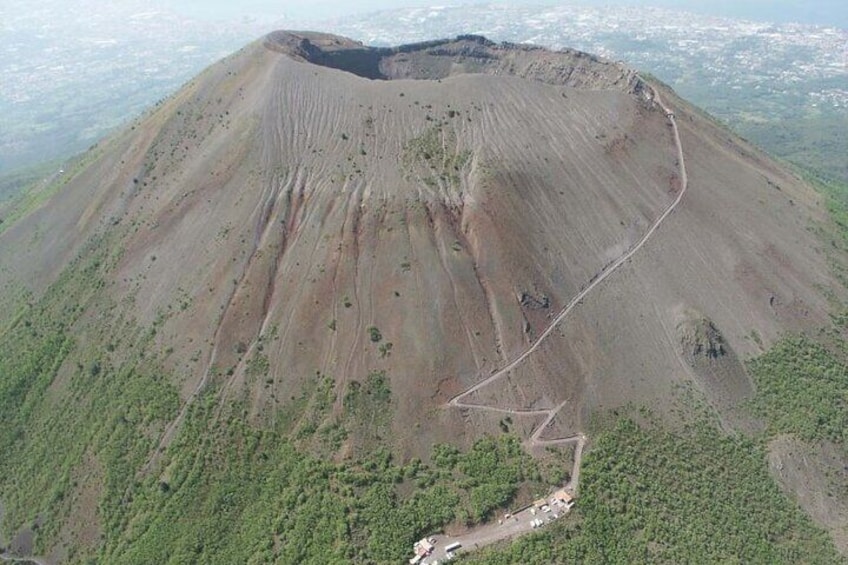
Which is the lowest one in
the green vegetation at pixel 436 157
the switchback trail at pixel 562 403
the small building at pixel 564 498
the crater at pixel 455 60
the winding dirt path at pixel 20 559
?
the winding dirt path at pixel 20 559

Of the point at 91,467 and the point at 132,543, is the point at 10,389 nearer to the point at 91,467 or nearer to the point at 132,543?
the point at 91,467

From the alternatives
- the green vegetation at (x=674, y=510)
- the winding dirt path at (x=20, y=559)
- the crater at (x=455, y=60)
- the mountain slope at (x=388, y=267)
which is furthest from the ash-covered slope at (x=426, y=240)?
the winding dirt path at (x=20, y=559)

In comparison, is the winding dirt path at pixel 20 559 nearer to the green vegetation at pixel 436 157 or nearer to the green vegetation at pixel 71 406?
the green vegetation at pixel 71 406

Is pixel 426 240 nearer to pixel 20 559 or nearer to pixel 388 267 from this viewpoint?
pixel 388 267

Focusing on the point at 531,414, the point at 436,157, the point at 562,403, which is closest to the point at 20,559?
the point at 531,414

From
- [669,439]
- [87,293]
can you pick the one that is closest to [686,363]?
[669,439]

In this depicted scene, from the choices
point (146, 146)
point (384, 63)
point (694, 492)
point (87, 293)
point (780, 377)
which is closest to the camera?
point (694, 492)
